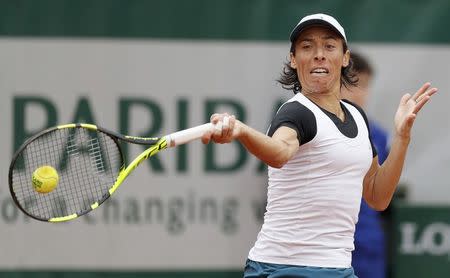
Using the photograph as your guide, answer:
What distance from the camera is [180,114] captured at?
6094 millimetres

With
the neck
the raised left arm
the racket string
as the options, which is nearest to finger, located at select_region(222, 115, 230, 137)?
the neck

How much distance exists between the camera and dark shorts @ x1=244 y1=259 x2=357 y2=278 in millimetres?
3717

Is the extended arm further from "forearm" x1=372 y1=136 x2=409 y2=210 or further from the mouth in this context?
"forearm" x1=372 y1=136 x2=409 y2=210

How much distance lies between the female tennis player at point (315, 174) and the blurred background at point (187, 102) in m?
2.20

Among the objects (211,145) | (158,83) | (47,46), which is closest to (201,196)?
(211,145)

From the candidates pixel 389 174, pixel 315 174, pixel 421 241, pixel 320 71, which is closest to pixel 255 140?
pixel 315 174

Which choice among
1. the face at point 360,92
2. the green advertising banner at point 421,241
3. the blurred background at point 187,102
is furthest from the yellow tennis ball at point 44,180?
the green advertising banner at point 421,241

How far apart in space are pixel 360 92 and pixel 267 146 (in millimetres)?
2254

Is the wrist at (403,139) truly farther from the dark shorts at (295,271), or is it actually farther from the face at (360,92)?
the face at (360,92)

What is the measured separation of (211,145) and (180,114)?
9.5 inches

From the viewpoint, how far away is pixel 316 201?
3.74 metres

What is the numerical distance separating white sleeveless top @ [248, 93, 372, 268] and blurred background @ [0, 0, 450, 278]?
2300mm

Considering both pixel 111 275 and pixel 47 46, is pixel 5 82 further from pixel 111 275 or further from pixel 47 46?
pixel 111 275

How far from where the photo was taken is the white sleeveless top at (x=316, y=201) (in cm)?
373
